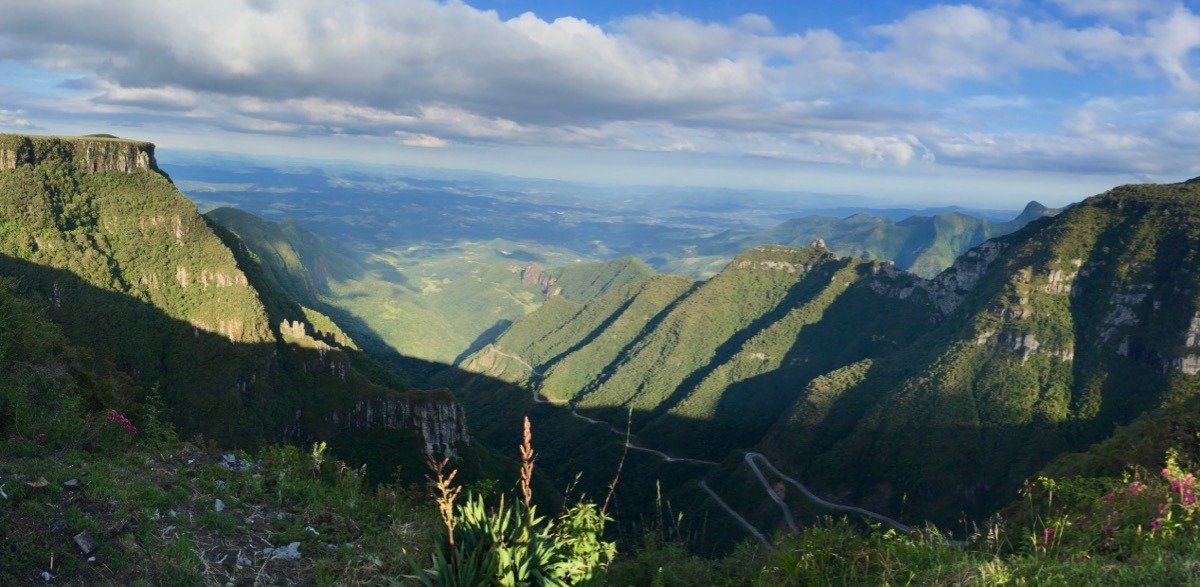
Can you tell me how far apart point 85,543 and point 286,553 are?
131 inches

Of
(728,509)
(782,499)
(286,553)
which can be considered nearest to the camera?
(286,553)

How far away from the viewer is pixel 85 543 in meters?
11.1

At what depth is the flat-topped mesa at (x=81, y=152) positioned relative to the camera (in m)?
121

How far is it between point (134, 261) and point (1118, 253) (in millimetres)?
233502

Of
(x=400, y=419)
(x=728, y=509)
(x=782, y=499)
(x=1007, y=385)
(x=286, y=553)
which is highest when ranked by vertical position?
(x=286, y=553)

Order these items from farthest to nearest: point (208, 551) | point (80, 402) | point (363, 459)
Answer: point (363, 459)
point (80, 402)
point (208, 551)

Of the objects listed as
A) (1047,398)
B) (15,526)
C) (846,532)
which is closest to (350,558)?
(15,526)

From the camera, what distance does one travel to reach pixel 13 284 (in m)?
28.7

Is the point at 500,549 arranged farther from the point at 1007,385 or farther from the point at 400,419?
the point at 1007,385

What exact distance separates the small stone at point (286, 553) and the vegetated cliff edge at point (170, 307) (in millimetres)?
89494

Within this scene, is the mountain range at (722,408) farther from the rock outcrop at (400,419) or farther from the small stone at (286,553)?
the small stone at (286,553)

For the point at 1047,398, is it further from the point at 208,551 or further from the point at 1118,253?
the point at 208,551

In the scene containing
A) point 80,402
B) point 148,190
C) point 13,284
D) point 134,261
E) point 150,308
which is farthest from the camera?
point 148,190

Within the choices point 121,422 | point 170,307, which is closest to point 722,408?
point 170,307
